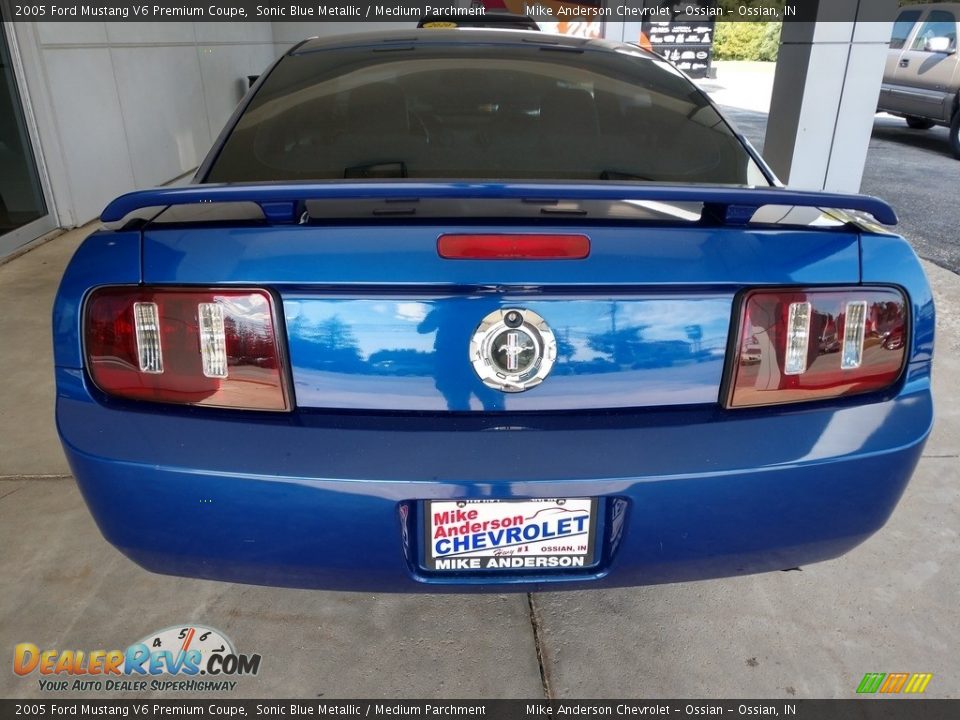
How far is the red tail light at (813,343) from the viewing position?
1382 millimetres

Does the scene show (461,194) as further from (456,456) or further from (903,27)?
(903,27)

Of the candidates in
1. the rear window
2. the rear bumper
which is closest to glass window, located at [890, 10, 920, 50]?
the rear window

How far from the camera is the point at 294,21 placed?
1137 cm

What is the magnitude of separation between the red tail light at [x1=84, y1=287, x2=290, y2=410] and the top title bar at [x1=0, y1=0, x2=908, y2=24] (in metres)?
4.98

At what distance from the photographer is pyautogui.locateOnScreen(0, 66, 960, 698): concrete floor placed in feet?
5.64

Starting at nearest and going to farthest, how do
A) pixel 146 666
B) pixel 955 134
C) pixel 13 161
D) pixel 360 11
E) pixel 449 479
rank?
pixel 449 479
pixel 146 666
pixel 13 161
pixel 955 134
pixel 360 11

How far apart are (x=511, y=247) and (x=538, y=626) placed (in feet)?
3.46

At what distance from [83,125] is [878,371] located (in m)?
6.07

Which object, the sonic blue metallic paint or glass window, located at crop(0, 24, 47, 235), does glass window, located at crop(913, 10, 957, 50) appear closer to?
the sonic blue metallic paint

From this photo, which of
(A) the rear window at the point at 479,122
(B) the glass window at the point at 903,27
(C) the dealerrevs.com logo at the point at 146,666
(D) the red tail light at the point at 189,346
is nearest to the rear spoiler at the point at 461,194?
(D) the red tail light at the point at 189,346

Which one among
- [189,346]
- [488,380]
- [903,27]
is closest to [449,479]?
[488,380]

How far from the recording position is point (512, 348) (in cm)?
132

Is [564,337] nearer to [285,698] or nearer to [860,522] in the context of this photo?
[860,522]

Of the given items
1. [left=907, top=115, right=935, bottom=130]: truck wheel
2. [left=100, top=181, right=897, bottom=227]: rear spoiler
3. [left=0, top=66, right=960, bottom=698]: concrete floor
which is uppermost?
[left=100, top=181, right=897, bottom=227]: rear spoiler
